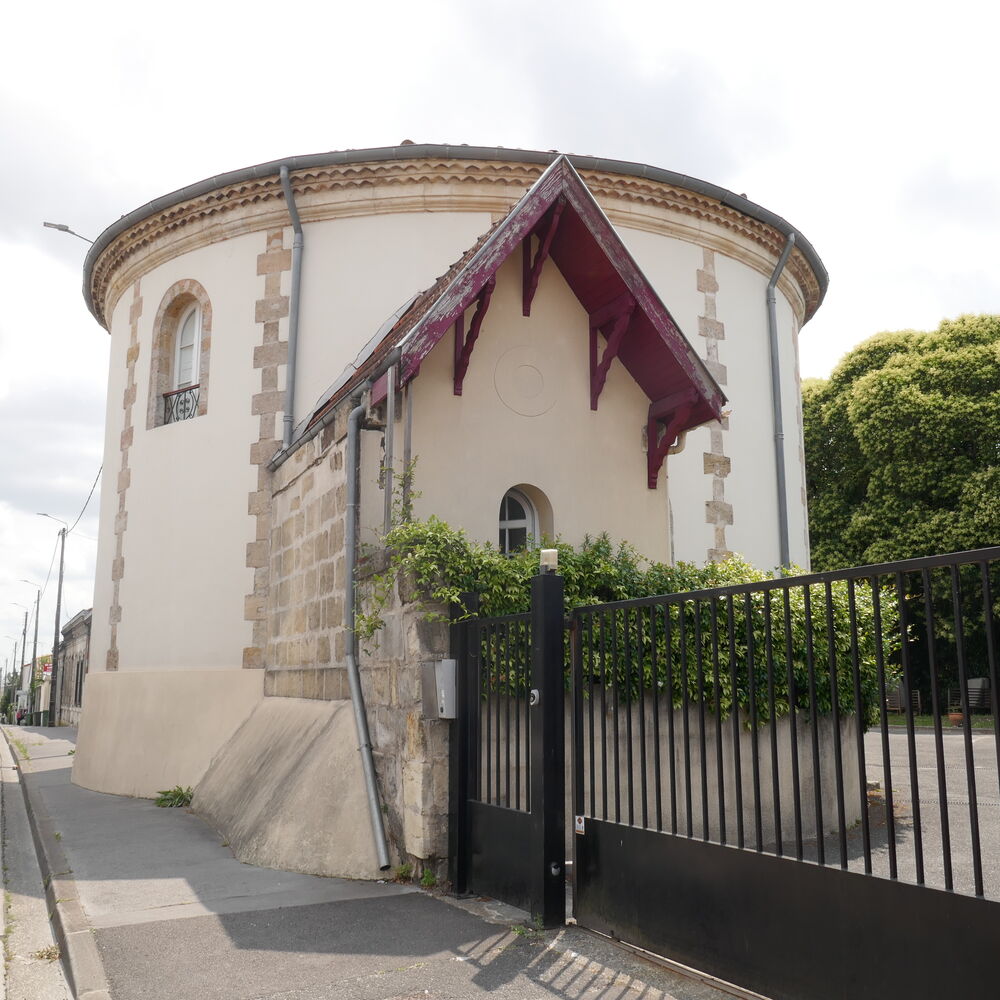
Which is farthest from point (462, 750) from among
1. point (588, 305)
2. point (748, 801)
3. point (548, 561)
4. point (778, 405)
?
point (778, 405)

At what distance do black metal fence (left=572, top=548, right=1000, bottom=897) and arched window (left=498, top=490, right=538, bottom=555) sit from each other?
2.08m

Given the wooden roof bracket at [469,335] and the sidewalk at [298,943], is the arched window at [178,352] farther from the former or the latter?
the sidewalk at [298,943]

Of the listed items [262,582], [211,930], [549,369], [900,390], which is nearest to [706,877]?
[211,930]

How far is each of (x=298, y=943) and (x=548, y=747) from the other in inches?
67.2

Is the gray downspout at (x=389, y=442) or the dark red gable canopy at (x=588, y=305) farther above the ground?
the dark red gable canopy at (x=588, y=305)

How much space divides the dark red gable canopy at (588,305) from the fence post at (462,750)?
7.59ft

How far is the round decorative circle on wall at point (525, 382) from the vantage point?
29.0 feet

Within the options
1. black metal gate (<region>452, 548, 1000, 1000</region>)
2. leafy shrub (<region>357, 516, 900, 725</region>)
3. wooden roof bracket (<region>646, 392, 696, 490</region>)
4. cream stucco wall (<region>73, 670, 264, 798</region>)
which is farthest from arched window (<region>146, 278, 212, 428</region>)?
black metal gate (<region>452, 548, 1000, 1000</region>)

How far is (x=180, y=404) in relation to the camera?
13.4 metres

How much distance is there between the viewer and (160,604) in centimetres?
1274

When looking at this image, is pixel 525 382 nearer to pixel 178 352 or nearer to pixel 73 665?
pixel 178 352

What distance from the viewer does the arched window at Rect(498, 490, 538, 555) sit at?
9008mm

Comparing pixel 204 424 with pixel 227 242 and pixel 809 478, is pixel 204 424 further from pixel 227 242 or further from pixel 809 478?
pixel 809 478

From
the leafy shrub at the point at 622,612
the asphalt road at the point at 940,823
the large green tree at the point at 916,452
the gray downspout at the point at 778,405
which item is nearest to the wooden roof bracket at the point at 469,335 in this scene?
the leafy shrub at the point at 622,612
